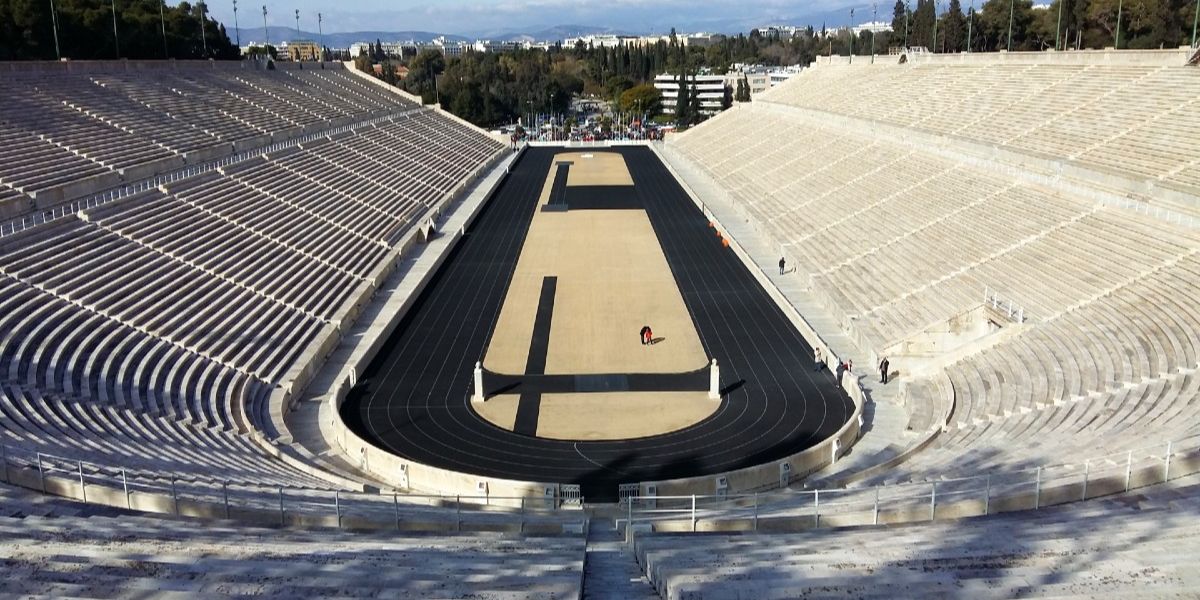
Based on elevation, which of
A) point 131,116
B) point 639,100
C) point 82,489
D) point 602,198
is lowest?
point 602,198

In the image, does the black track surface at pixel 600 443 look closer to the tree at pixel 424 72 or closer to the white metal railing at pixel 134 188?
the white metal railing at pixel 134 188

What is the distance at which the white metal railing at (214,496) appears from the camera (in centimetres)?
1069

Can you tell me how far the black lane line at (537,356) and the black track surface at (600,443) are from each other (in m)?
0.57

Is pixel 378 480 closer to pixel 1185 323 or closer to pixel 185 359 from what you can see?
pixel 185 359

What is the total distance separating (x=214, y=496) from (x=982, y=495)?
915 centimetres

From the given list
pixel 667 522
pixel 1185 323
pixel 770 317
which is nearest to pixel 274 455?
pixel 667 522

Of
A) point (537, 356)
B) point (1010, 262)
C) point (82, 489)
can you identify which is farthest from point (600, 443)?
point (1010, 262)

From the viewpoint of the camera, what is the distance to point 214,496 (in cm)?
1115

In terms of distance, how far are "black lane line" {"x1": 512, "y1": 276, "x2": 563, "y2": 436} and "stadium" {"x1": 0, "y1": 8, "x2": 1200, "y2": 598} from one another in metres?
0.14

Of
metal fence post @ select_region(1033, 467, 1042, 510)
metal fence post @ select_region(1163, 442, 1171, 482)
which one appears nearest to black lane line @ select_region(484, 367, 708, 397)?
metal fence post @ select_region(1033, 467, 1042, 510)

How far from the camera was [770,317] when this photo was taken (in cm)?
2425

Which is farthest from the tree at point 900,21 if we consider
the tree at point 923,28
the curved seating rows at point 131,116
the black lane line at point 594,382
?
the black lane line at point 594,382

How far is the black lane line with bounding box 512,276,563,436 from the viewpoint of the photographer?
17.6m

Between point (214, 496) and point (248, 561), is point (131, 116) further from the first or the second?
point (248, 561)
